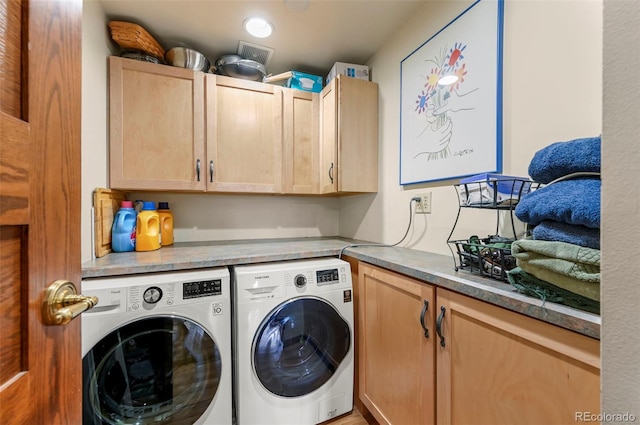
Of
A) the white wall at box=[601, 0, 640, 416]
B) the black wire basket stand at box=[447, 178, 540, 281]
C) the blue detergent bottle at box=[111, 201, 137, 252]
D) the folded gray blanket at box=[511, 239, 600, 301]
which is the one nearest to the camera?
the white wall at box=[601, 0, 640, 416]

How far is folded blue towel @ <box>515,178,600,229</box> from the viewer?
0.56m

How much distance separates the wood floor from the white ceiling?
7.66 ft

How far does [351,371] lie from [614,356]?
4.25ft

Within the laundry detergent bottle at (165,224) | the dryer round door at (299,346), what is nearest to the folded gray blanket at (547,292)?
the dryer round door at (299,346)

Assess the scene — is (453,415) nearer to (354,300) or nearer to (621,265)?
(354,300)

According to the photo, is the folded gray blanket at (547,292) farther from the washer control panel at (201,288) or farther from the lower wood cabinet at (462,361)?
the washer control panel at (201,288)

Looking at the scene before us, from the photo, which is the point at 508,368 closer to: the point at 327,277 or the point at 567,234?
the point at 567,234

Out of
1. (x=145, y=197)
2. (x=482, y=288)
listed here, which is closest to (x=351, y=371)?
(x=482, y=288)

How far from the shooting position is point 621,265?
13.7 inches

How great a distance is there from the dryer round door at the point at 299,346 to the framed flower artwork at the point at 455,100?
951 millimetres

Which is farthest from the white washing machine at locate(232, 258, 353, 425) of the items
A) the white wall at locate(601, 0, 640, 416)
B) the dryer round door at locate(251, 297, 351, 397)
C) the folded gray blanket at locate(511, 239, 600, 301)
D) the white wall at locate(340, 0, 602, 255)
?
the white wall at locate(601, 0, 640, 416)

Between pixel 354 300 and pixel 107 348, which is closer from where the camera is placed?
pixel 107 348

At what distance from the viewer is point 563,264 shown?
1.92 feet

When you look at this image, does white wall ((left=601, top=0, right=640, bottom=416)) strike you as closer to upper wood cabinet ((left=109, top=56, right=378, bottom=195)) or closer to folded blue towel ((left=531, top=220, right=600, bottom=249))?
folded blue towel ((left=531, top=220, right=600, bottom=249))
